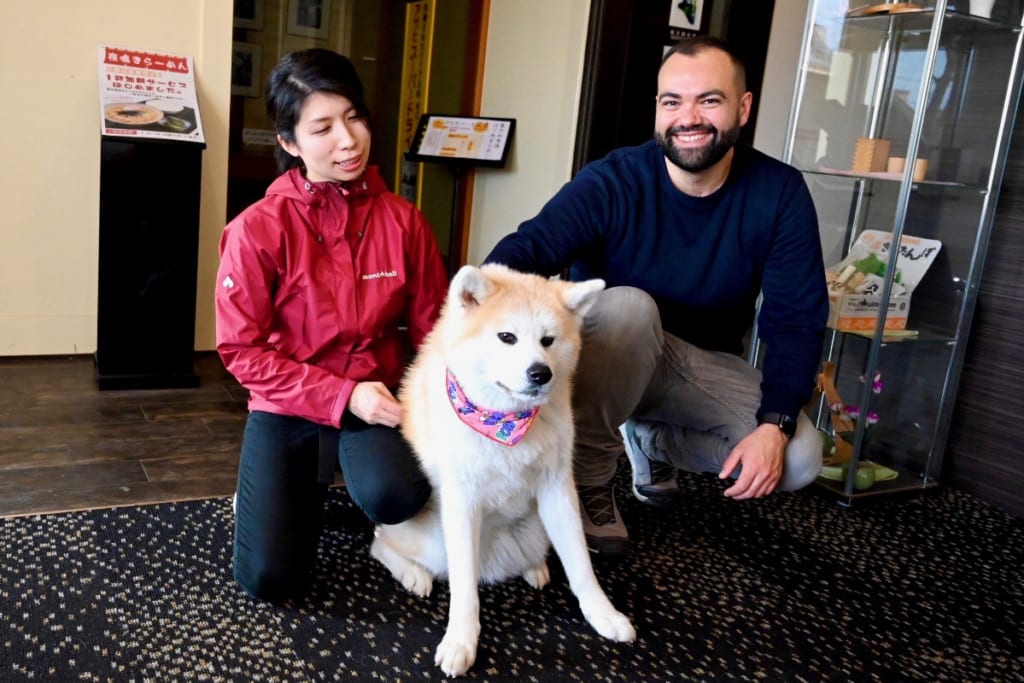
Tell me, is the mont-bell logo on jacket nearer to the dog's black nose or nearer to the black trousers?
the black trousers

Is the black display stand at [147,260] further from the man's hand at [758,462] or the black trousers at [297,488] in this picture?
the man's hand at [758,462]

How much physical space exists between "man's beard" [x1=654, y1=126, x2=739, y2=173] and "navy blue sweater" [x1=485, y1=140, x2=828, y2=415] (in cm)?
8

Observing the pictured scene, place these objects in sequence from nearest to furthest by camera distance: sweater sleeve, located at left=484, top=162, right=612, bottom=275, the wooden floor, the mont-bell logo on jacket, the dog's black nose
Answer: the dog's black nose → the mont-bell logo on jacket → sweater sleeve, located at left=484, top=162, right=612, bottom=275 → the wooden floor

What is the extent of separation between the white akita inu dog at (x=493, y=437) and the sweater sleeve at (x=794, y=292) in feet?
1.85

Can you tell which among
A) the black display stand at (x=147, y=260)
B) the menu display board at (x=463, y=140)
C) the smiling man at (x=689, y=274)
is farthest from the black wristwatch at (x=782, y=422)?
the menu display board at (x=463, y=140)

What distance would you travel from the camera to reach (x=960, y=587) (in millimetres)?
1970

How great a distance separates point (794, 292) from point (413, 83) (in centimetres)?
319

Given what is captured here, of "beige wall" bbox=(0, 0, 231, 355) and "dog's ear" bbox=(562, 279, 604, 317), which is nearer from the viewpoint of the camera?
"dog's ear" bbox=(562, 279, 604, 317)

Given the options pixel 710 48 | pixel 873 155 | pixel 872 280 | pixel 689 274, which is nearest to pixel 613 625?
pixel 689 274

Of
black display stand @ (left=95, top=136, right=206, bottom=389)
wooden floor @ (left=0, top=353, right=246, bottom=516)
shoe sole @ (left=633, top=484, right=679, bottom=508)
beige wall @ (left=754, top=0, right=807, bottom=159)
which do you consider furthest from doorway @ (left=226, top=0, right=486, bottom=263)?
shoe sole @ (left=633, top=484, right=679, bottom=508)

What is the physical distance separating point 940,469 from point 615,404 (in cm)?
146

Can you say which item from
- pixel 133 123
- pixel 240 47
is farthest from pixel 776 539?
pixel 240 47

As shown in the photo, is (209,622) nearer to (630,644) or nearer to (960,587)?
(630,644)

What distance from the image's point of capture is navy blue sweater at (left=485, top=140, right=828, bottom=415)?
188 cm
